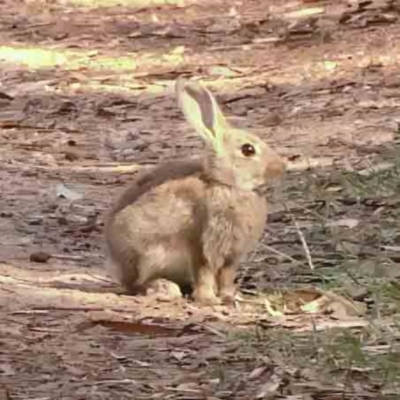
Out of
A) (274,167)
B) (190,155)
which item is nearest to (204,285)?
(274,167)

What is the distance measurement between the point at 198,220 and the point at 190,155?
3141 millimetres

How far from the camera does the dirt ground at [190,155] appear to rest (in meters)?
4.59

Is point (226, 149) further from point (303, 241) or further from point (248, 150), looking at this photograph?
point (303, 241)

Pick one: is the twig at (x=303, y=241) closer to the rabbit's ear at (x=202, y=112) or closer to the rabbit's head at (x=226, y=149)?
the rabbit's head at (x=226, y=149)

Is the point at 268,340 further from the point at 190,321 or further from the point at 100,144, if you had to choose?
the point at 100,144

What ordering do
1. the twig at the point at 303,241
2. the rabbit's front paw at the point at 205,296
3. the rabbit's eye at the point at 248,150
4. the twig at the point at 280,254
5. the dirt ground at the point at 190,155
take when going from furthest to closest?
the rabbit's eye at the point at 248,150, the twig at the point at 280,254, the rabbit's front paw at the point at 205,296, the twig at the point at 303,241, the dirt ground at the point at 190,155

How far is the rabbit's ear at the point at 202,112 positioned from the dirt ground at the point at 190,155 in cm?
50

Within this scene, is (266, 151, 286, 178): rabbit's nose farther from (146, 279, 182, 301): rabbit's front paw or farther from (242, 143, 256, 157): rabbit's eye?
(146, 279, 182, 301): rabbit's front paw

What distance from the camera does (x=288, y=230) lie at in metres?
6.65

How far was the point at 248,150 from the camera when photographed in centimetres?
597

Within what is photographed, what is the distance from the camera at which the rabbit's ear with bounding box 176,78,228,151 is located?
603 centimetres

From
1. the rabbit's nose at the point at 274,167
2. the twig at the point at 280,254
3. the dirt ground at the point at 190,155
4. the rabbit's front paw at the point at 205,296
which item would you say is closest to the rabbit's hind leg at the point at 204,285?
the rabbit's front paw at the point at 205,296

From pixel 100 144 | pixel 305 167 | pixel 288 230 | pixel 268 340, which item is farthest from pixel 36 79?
pixel 268 340

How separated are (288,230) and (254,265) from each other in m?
0.52
